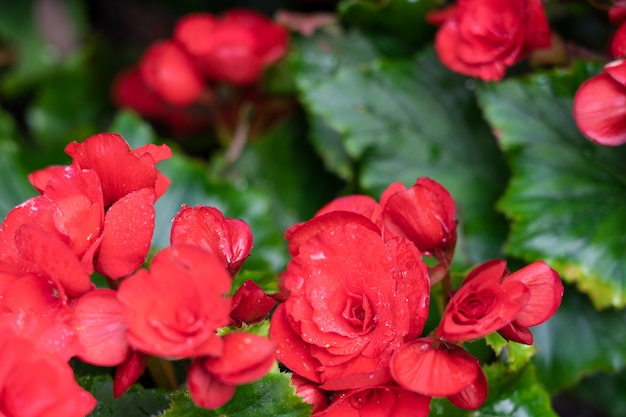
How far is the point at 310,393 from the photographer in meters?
0.53

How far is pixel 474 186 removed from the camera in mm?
959

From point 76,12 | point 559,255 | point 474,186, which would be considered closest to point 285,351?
point 559,255

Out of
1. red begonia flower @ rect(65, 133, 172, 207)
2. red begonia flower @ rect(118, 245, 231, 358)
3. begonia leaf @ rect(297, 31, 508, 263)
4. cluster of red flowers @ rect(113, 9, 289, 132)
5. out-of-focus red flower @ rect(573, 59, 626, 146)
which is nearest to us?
red begonia flower @ rect(118, 245, 231, 358)

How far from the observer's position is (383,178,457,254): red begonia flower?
548 mm

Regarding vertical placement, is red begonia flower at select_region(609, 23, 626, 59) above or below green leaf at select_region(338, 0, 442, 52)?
above

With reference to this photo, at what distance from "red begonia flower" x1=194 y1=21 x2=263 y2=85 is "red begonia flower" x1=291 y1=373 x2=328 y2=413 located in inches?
25.8

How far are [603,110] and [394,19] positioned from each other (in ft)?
1.50

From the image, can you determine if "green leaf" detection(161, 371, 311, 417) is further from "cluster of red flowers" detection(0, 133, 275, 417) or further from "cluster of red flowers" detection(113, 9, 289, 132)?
"cluster of red flowers" detection(113, 9, 289, 132)

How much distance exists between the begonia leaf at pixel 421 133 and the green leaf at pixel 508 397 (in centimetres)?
26

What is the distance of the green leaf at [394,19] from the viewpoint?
999mm

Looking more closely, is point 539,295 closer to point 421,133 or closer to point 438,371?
point 438,371

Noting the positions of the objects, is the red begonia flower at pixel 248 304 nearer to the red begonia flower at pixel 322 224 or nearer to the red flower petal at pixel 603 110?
the red begonia flower at pixel 322 224

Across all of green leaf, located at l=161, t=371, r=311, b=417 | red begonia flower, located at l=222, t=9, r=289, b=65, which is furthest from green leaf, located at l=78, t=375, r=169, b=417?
red begonia flower, located at l=222, t=9, r=289, b=65

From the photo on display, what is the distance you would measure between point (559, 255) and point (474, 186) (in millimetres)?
193
